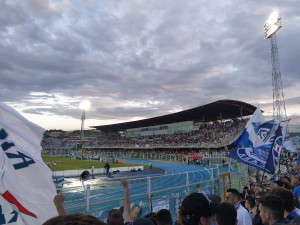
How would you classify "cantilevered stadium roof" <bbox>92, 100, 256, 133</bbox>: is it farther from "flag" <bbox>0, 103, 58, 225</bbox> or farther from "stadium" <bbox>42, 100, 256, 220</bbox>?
"flag" <bbox>0, 103, 58, 225</bbox>

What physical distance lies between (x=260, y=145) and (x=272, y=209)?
18.4 ft

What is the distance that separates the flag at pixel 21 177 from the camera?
3.43 m

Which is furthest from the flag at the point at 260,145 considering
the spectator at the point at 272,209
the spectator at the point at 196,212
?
the spectator at the point at 196,212

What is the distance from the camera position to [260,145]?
9.23 m

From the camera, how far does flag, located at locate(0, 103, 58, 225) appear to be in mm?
3432

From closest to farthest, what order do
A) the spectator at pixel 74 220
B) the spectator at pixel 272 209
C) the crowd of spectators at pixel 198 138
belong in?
the spectator at pixel 74 220 → the spectator at pixel 272 209 → the crowd of spectators at pixel 198 138

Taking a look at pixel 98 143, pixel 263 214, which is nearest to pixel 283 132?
pixel 263 214

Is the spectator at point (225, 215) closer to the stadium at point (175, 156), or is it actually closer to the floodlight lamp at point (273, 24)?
the stadium at point (175, 156)

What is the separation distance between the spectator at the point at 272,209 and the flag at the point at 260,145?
190 inches

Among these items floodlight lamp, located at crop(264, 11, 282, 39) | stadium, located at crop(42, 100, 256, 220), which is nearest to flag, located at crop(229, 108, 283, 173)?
stadium, located at crop(42, 100, 256, 220)

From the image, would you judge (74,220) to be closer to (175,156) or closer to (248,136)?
(248,136)

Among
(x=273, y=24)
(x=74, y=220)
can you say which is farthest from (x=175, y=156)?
(x=74, y=220)

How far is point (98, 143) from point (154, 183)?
2885 inches

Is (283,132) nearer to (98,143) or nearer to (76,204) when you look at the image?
(76,204)
